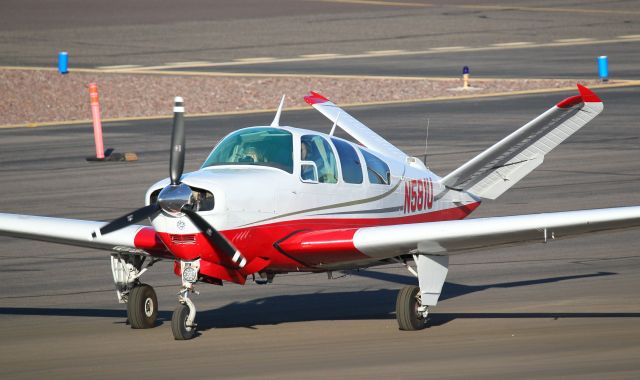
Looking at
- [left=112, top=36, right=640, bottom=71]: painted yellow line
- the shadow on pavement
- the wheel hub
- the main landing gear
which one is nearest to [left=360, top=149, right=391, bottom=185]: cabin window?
the main landing gear

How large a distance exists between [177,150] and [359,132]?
4934mm


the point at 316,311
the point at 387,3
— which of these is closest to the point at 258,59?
the point at 387,3

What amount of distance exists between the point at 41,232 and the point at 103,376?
3.48 meters

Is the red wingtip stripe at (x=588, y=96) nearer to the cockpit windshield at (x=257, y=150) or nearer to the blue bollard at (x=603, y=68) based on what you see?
the cockpit windshield at (x=257, y=150)

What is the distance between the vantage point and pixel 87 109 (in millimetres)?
39875

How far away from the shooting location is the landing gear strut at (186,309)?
43.2 feet

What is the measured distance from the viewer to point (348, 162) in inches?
584

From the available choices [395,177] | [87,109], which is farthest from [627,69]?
[395,177]

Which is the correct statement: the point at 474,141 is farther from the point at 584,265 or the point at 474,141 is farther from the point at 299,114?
the point at 584,265

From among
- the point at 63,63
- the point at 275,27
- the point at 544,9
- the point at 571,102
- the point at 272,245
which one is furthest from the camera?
the point at 544,9

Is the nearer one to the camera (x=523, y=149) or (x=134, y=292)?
(x=134, y=292)

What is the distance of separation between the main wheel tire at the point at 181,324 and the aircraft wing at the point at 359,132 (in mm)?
4030

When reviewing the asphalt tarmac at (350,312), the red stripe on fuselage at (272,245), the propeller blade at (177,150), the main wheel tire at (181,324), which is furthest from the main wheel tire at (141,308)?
the propeller blade at (177,150)

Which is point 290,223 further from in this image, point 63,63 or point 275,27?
point 275,27
